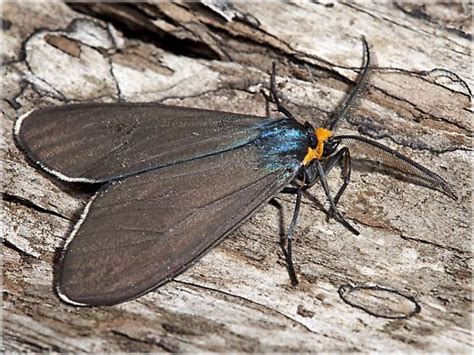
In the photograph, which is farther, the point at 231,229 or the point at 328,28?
the point at 328,28

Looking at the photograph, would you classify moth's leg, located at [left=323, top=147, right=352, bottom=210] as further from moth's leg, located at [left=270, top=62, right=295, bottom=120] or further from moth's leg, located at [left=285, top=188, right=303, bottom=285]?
moth's leg, located at [left=270, top=62, right=295, bottom=120]

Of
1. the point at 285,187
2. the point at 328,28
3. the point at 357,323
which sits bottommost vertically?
the point at 357,323

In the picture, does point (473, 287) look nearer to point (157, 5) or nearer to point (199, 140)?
point (199, 140)

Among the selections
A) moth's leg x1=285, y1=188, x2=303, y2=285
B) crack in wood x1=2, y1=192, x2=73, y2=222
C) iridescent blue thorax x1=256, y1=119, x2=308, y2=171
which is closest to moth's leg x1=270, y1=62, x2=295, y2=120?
iridescent blue thorax x1=256, y1=119, x2=308, y2=171

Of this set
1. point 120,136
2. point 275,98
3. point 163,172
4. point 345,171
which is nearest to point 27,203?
point 120,136

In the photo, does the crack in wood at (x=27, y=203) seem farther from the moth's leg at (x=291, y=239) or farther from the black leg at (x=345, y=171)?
the black leg at (x=345, y=171)

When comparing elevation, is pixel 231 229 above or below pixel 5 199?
above

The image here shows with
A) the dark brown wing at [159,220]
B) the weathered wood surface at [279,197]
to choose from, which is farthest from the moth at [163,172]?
the weathered wood surface at [279,197]

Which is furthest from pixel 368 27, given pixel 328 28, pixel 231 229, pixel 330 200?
pixel 231 229
